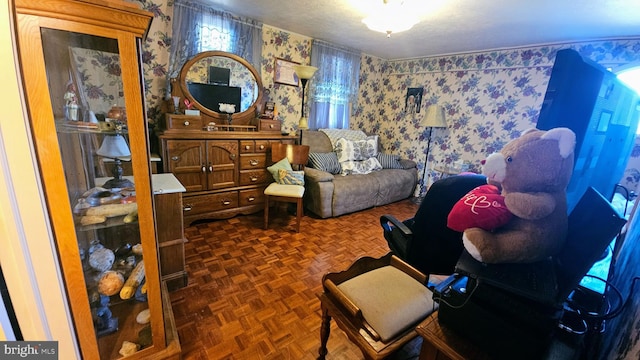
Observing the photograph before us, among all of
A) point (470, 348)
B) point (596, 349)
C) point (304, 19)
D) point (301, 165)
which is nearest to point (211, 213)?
point (301, 165)

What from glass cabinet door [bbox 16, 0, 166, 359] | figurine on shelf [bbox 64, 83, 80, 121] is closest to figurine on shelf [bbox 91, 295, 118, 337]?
glass cabinet door [bbox 16, 0, 166, 359]

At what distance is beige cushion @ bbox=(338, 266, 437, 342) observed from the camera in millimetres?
976

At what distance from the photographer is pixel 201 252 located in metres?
2.18

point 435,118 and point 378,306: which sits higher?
point 435,118

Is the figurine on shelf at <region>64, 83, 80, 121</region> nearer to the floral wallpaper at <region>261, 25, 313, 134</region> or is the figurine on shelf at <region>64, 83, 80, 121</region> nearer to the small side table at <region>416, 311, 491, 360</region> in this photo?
the small side table at <region>416, 311, 491, 360</region>

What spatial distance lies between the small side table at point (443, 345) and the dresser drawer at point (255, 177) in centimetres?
243

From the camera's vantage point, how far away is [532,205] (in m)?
0.61

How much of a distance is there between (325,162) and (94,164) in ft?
7.98

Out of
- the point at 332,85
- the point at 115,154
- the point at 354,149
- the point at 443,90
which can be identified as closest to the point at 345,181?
the point at 354,149

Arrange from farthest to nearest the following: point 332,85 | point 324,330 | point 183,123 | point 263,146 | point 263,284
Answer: point 332,85, point 263,146, point 183,123, point 263,284, point 324,330

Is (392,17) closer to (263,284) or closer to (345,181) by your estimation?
(345,181)

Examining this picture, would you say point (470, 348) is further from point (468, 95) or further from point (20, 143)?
point (468, 95)

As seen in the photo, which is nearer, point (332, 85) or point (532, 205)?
point (532, 205)

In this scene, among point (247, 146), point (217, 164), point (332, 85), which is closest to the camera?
point (217, 164)
